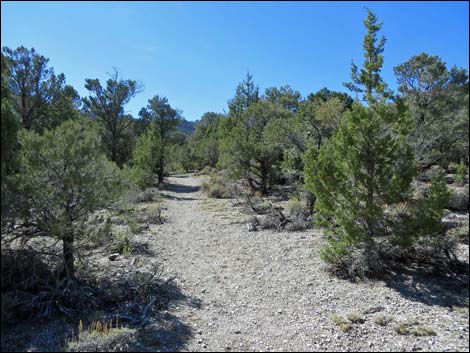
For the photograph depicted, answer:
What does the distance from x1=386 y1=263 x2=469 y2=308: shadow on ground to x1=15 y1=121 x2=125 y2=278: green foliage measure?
6.64m

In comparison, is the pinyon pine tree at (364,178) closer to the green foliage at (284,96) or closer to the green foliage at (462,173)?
the green foliage at (462,173)

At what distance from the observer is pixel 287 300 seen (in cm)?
647

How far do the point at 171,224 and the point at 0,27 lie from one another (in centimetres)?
996

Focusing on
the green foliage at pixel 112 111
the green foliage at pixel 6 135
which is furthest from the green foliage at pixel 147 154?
the green foliage at pixel 6 135

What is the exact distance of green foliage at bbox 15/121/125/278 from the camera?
A: 570cm

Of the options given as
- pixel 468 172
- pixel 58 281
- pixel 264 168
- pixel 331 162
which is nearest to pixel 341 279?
pixel 331 162

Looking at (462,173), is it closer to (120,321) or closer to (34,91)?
(120,321)

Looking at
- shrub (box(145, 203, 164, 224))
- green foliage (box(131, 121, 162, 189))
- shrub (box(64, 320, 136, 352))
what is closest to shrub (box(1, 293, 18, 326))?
shrub (box(64, 320, 136, 352))

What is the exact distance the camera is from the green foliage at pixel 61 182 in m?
5.70

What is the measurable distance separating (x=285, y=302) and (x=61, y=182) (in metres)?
5.28

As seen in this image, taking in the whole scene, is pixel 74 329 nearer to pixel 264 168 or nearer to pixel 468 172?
pixel 468 172

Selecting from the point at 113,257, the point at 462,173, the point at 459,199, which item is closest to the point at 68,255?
the point at 113,257

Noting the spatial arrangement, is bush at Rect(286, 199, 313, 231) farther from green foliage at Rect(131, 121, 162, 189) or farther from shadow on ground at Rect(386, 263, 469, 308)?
green foliage at Rect(131, 121, 162, 189)

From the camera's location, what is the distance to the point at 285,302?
6379 mm
